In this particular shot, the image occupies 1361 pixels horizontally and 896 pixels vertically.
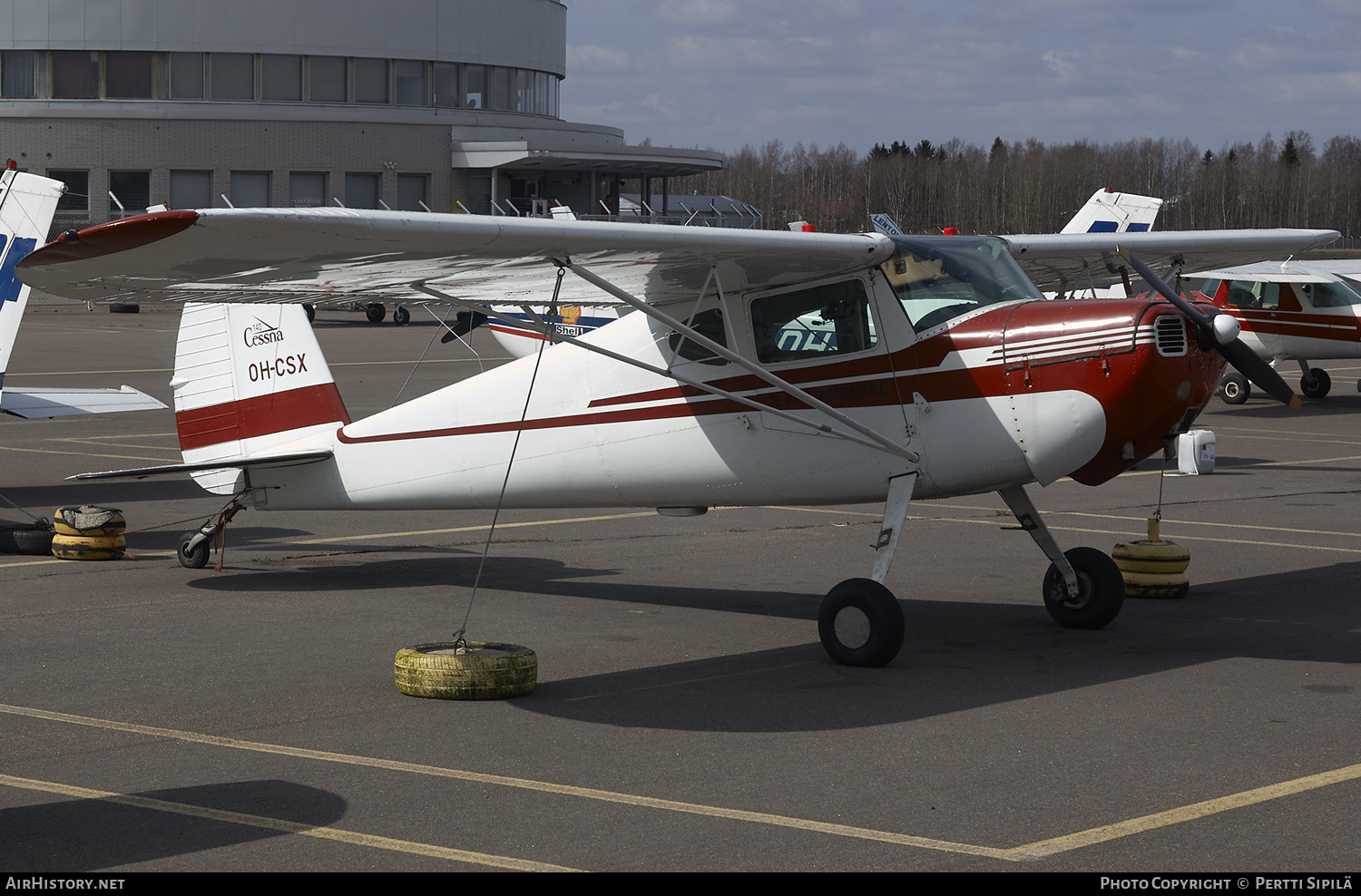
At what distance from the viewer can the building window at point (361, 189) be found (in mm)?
68938

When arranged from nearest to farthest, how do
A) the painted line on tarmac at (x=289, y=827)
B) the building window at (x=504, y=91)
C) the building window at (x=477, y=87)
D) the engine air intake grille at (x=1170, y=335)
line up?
the painted line on tarmac at (x=289, y=827)
the engine air intake grille at (x=1170, y=335)
the building window at (x=477, y=87)
the building window at (x=504, y=91)

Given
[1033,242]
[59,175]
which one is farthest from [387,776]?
[59,175]

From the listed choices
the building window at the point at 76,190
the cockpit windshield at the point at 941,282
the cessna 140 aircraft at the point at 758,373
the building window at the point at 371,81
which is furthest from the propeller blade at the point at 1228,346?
the building window at the point at 371,81

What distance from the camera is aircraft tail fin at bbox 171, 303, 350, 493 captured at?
35.8ft

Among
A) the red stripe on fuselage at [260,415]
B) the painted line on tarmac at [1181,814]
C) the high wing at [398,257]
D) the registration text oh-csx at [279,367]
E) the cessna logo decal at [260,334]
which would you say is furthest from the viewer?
the cessna logo decal at [260,334]

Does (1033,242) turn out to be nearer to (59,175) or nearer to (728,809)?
(728,809)

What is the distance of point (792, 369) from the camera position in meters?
8.83

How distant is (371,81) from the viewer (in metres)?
71.6

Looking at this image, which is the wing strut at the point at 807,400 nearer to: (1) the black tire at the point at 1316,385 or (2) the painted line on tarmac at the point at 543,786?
(2) the painted line on tarmac at the point at 543,786

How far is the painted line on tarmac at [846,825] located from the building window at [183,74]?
2650 inches

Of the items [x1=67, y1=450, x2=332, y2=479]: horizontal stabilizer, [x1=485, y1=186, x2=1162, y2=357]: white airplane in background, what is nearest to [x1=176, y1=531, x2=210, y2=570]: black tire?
[x1=67, y1=450, x2=332, y2=479]: horizontal stabilizer

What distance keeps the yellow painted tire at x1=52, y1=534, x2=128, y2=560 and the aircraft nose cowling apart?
7.39 m

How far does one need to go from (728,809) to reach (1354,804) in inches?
96.6

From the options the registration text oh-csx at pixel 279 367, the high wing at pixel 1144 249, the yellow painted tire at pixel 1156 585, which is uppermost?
the high wing at pixel 1144 249
